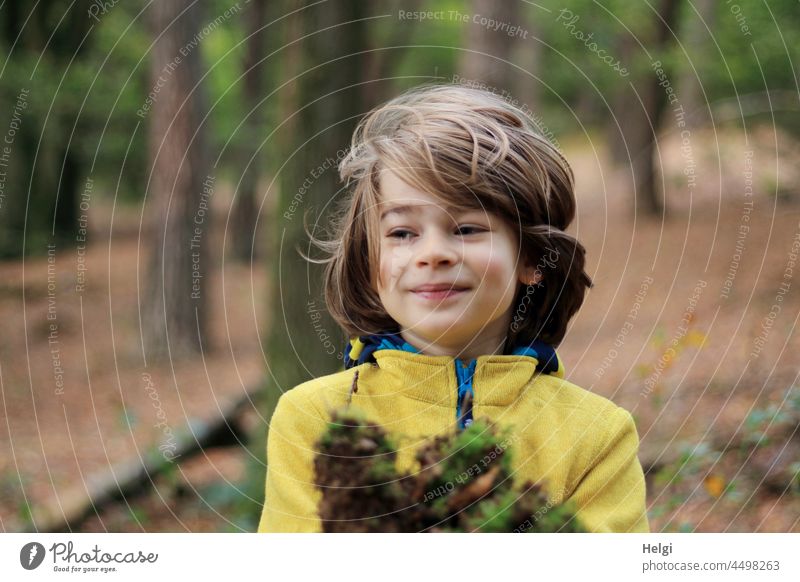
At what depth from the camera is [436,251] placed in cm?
184

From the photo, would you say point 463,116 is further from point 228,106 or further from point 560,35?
point 228,106

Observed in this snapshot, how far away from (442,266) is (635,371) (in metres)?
3.23

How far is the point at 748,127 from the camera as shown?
586cm

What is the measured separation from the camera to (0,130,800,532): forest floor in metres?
3.32

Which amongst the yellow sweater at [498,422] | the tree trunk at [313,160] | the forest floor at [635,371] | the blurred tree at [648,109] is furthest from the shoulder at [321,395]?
the blurred tree at [648,109]

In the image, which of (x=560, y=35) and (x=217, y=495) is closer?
(x=217, y=495)

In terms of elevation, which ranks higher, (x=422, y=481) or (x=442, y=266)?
(x=442, y=266)

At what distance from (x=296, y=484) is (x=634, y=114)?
863cm

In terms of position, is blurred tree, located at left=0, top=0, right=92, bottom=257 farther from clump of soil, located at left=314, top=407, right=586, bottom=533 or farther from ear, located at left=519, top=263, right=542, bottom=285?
clump of soil, located at left=314, top=407, right=586, bottom=533

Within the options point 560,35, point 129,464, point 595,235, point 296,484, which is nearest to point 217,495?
point 129,464

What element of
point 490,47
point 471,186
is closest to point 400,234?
point 471,186

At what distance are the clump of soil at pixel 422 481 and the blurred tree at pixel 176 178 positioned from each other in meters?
4.88

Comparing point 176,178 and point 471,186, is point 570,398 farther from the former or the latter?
point 176,178

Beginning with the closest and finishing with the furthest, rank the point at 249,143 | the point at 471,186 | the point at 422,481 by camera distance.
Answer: the point at 422,481, the point at 471,186, the point at 249,143
